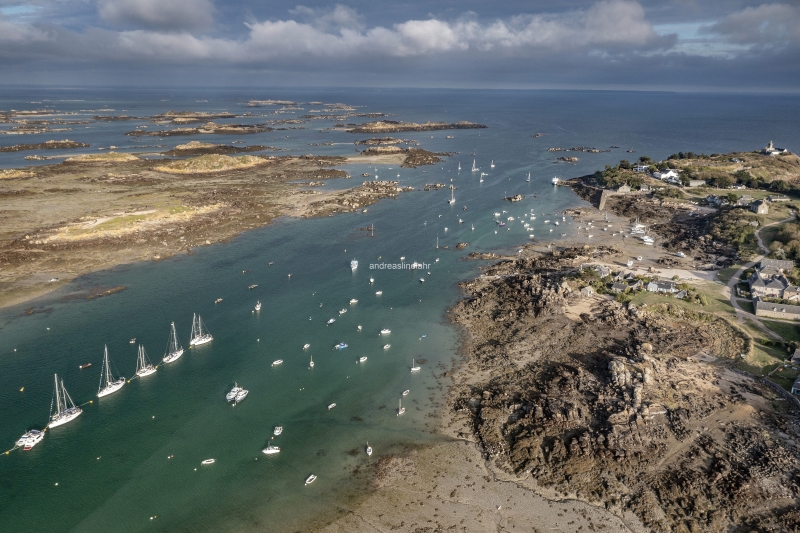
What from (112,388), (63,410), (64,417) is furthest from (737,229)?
(63,410)

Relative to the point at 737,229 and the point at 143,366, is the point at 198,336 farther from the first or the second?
the point at 737,229

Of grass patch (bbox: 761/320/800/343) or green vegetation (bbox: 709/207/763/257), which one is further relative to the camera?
green vegetation (bbox: 709/207/763/257)

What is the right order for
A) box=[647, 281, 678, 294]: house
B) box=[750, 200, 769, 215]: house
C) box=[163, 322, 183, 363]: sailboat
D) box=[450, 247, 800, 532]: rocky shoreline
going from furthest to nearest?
1. box=[750, 200, 769, 215]: house
2. box=[647, 281, 678, 294]: house
3. box=[163, 322, 183, 363]: sailboat
4. box=[450, 247, 800, 532]: rocky shoreline

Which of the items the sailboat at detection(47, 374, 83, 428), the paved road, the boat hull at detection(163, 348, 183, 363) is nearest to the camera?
the sailboat at detection(47, 374, 83, 428)

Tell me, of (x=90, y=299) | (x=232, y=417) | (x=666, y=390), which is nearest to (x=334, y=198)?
(x=90, y=299)

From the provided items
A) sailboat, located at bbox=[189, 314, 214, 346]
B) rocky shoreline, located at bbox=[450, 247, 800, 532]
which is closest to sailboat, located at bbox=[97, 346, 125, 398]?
sailboat, located at bbox=[189, 314, 214, 346]

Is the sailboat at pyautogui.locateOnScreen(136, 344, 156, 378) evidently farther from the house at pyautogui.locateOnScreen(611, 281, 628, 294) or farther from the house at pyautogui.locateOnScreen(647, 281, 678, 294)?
the house at pyautogui.locateOnScreen(647, 281, 678, 294)

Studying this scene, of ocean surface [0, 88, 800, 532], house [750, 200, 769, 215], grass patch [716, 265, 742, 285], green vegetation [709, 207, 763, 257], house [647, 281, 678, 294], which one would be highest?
house [750, 200, 769, 215]

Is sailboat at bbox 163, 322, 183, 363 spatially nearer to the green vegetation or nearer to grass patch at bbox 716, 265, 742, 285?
grass patch at bbox 716, 265, 742, 285

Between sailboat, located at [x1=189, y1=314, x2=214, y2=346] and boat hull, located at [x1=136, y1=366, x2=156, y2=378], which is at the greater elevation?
sailboat, located at [x1=189, y1=314, x2=214, y2=346]
